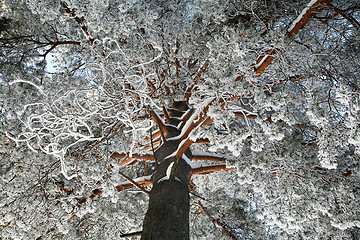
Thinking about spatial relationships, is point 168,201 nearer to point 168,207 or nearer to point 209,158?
point 168,207

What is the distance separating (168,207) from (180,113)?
2.38 m

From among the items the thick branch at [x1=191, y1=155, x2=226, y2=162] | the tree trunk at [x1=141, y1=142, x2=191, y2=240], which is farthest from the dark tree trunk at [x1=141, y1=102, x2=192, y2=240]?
the thick branch at [x1=191, y1=155, x2=226, y2=162]

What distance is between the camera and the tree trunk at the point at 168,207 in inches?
98.0

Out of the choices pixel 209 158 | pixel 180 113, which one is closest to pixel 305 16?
pixel 209 158

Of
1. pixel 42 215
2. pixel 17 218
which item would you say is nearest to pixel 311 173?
pixel 42 215

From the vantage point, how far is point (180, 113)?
4.78 metres

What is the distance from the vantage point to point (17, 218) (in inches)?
141

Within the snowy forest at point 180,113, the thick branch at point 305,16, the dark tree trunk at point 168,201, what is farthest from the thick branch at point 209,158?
the thick branch at point 305,16

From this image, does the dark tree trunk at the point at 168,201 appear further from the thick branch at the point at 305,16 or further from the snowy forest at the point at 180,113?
the thick branch at the point at 305,16

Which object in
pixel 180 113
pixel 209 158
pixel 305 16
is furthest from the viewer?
pixel 180 113

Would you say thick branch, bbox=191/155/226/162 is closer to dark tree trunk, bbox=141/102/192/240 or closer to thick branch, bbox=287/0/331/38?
dark tree trunk, bbox=141/102/192/240

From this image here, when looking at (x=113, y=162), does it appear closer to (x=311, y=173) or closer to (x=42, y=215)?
(x=42, y=215)

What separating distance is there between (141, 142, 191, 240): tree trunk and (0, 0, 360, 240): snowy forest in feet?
0.05

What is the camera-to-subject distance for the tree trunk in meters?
2.49
